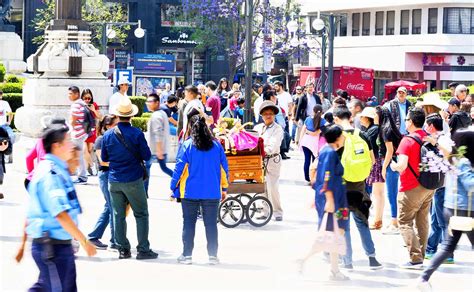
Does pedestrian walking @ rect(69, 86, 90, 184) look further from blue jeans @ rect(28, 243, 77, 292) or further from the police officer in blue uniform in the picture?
blue jeans @ rect(28, 243, 77, 292)

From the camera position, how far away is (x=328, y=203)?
1060 centimetres

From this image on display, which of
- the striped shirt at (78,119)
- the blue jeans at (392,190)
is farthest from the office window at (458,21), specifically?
the blue jeans at (392,190)

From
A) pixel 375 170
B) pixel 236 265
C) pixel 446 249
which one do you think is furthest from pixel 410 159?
pixel 375 170

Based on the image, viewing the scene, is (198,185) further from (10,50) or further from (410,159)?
(10,50)

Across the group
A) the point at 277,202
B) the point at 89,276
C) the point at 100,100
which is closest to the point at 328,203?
the point at 89,276

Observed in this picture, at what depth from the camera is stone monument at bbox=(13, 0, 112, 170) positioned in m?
20.5

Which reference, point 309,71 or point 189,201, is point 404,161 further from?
point 309,71

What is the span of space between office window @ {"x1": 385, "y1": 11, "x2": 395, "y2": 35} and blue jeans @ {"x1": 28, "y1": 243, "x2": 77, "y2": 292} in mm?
58387

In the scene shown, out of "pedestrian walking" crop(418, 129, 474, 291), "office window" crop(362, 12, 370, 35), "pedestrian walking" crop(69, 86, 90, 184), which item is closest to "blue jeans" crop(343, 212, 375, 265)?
"pedestrian walking" crop(418, 129, 474, 291)

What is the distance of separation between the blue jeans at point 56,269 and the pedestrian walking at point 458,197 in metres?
3.66

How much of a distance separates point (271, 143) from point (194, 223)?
317cm

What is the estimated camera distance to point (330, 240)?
10609 mm

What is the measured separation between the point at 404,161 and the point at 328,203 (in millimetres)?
1387

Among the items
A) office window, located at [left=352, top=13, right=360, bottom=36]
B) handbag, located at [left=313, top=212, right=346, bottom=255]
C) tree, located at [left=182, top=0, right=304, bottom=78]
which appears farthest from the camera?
office window, located at [left=352, top=13, right=360, bottom=36]
